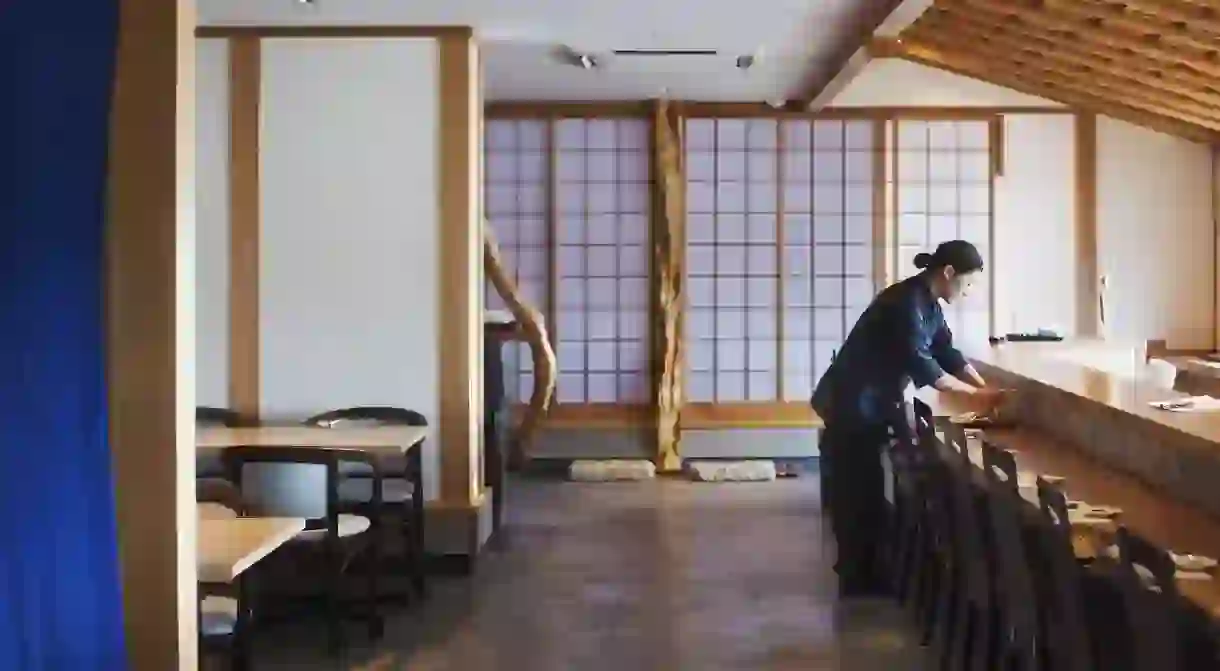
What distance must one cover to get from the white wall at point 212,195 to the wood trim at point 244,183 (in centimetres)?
3

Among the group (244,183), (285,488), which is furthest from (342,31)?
(285,488)

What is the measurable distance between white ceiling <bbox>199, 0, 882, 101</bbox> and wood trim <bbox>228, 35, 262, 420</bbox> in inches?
7.7

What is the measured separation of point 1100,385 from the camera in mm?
Answer: 4844

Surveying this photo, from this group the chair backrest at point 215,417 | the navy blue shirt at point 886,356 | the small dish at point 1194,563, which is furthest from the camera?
the chair backrest at point 215,417

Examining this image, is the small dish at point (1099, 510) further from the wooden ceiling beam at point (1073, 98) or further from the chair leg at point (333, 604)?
the wooden ceiling beam at point (1073, 98)

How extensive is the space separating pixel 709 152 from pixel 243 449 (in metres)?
5.06

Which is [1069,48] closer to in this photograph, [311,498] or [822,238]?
[822,238]

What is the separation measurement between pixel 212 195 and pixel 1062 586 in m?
4.21

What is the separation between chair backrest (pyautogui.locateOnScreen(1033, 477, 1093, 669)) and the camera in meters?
2.61

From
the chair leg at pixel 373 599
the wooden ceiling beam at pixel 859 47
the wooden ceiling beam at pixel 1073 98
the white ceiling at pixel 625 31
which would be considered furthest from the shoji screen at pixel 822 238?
the chair leg at pixel 373 599

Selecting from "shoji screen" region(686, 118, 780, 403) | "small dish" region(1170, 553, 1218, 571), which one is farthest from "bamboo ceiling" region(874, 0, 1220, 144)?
"small dish" region(1170, 553, 1218, 571)

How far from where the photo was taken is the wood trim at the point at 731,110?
27.8ft

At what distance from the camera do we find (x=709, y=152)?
8602mm

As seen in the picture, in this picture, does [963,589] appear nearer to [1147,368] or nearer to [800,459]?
[1147,368]
